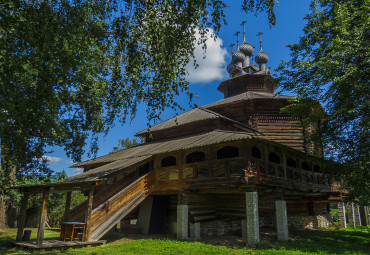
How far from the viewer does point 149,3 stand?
7180 mm

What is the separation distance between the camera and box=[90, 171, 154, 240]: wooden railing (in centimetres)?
1264

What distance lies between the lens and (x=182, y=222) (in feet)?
45.5

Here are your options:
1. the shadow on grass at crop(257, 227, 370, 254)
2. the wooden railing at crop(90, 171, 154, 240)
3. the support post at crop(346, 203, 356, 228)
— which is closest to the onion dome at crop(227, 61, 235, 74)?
the support post at crop(346, 203, 356, 228)

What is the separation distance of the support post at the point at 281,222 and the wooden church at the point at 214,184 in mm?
47

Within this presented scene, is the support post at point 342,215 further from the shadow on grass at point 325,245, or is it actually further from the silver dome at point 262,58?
the silver dome at point 262,58

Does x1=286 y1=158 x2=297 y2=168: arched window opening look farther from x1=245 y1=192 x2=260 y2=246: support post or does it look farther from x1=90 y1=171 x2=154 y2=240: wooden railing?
x1=90 y1=171 x2=154 y2=240: wooden railing

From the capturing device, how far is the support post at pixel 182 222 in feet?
45.1

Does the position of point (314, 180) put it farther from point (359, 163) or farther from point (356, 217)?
point (356, 217)

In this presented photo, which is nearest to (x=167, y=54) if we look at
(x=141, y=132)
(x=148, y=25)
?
(x=148, y=25)

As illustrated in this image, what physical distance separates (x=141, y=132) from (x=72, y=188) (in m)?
9.87

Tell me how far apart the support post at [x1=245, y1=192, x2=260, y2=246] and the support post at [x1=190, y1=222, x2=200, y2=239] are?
3.07 m

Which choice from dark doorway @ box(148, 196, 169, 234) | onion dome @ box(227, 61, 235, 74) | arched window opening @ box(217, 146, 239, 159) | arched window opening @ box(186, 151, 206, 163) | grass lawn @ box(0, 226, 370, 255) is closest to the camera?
grass lawn @ box(0, 226, 370, 255)

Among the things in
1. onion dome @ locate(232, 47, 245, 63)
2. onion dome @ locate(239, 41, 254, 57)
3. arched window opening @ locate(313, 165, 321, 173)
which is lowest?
arched window opening @ locate(313, 165, 321, 173)

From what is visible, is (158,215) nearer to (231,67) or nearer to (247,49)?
(231,67)
